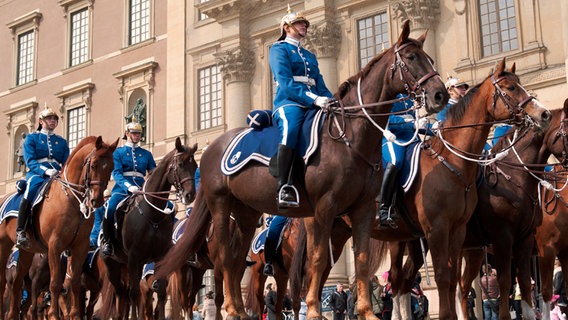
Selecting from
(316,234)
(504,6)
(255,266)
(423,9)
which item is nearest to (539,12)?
(504,6)

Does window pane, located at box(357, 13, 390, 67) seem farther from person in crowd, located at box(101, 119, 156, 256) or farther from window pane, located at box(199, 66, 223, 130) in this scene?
person in crowd, located at box(101, 119, 156, 256)

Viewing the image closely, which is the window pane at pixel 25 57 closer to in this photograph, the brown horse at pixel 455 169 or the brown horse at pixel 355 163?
the brown horse at pixel 455 169

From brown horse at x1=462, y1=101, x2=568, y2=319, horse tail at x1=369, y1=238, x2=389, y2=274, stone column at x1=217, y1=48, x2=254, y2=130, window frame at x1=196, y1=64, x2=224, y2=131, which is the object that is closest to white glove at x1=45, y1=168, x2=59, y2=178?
horse tail at x1=369, y1=238, x2=389, y2=274

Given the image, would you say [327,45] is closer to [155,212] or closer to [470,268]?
[155,212]

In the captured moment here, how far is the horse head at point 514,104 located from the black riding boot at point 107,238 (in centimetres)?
693

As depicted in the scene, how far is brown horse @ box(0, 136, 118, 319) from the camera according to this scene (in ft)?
37.0

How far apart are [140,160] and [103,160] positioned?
2447 millimetres

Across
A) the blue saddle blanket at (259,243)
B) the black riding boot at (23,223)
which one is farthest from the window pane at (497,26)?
the black riding boot at (23,223)

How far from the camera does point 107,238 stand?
12930mm

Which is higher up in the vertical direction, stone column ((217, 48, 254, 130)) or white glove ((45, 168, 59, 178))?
stone column ((217, 48, 254, 130))

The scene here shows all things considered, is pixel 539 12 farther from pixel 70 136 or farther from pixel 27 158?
pixel 70 136

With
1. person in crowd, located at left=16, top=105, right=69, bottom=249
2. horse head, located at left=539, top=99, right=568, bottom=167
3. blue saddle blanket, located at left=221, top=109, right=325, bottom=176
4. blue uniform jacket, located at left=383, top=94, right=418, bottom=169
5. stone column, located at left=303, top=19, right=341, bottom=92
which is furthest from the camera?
stone column, located at left=303, top=19, right=341, bottom=92

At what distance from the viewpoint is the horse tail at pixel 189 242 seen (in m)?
8.82

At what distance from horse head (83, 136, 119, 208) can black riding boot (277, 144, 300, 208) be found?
15.5 ft
